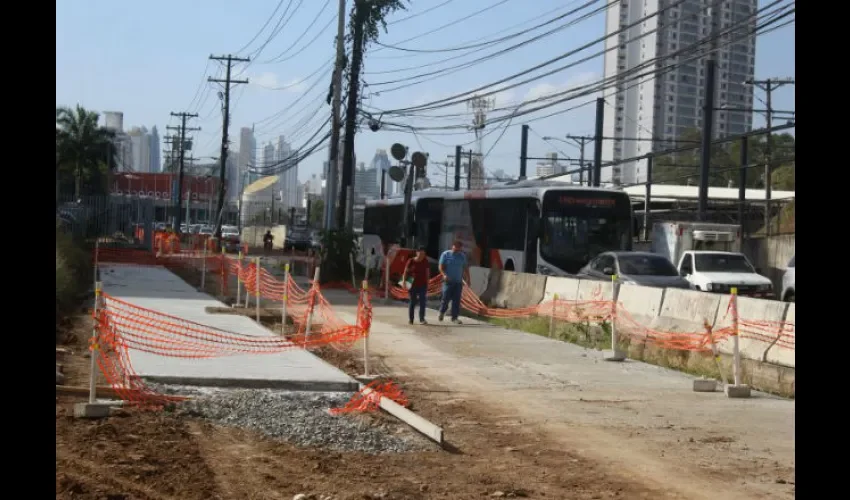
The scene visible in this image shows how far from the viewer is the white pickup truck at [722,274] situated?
94.9ft

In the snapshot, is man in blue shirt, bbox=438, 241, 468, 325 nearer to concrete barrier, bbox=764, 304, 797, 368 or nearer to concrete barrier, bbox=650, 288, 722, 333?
concrete barrier, bbox=650, 288, 722, 333

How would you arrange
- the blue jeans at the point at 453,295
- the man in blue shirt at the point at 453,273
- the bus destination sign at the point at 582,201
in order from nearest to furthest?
the man in blue shirt at the point at 453,273 < the blue jeans at the point at 453,295 < the bus destination sign at the point at 582,201

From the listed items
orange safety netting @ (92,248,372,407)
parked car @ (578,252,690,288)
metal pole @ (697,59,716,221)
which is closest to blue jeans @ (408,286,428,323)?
orange safety netting @ (92,248,372,407)

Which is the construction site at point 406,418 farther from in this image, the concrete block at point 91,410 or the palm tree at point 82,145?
the palm tree at point 82,145

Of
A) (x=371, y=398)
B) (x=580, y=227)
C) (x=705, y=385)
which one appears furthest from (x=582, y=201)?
(x=371, y=398)

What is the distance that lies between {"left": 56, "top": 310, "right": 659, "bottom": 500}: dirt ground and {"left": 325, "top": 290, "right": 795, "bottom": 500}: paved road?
1.63ft

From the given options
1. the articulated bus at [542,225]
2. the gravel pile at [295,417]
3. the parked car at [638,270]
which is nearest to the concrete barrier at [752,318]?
the gravel pile at [295,417]

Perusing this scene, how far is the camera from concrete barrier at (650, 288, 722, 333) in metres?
16.5

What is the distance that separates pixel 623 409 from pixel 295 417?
13.3 ft

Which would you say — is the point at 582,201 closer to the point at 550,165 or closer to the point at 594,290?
the point at 594,290

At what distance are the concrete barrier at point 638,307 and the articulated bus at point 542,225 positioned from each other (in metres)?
11.1

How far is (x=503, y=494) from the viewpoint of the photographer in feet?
26.0
